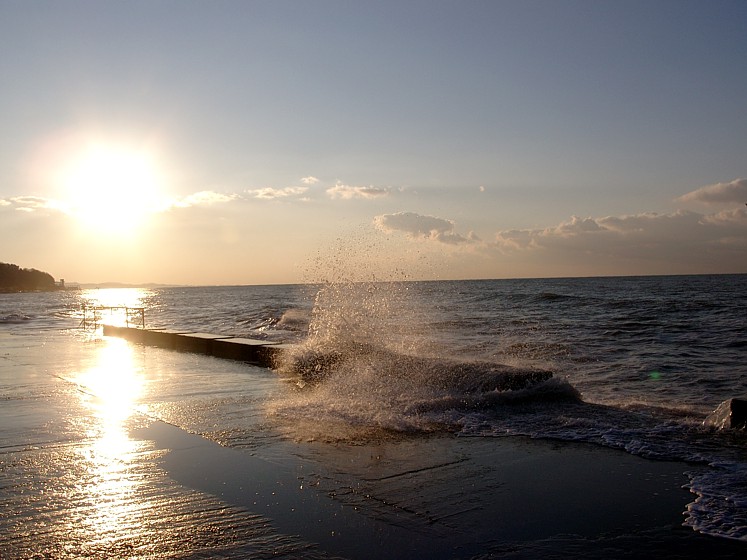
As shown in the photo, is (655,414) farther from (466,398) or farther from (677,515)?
(677,515)

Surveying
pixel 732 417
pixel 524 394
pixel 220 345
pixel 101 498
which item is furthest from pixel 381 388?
pixel 220 345

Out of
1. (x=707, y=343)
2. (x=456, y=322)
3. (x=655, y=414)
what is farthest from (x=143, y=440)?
(x=456, y=322)

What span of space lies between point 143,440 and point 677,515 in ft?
13.8

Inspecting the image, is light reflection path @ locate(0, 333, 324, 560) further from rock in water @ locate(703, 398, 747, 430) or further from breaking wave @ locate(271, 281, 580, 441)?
rock in water @ locate(703, 398, 747, 430)

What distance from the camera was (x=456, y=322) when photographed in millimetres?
27234

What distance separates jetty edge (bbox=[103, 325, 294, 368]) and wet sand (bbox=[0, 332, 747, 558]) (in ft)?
18.2

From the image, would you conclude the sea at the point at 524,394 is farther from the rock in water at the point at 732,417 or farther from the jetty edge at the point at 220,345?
the jetty edge at the point at 220,345

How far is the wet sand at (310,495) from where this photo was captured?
3.31m

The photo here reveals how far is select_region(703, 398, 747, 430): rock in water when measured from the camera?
630 cm

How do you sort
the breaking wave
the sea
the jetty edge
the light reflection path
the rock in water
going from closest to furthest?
the light reflection path → the sea → the rock in water → the breaking wave → the jetty edge

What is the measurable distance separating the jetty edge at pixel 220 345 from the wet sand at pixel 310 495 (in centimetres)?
553

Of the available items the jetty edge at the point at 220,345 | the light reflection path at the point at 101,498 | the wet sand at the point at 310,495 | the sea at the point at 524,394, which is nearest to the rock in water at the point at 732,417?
the sea at the point at 524,394

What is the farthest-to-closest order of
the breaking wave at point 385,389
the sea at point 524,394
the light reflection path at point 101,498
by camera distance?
1. the breaking wave at point 385,389
2. the sea at point 524,394
3. the light reflection path at point 101,498

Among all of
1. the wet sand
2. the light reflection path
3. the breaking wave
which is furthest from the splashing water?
the light reflection path
